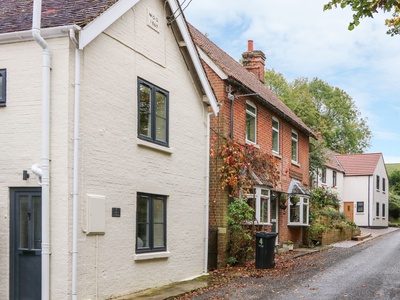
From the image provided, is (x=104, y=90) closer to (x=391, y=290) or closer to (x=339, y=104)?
(x=391, y=290)

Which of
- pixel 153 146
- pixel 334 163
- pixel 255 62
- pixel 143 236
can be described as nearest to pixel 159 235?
pixel 143 236

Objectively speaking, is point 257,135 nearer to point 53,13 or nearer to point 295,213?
point 295,213

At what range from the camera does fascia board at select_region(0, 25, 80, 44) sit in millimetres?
9516

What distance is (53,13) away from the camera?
33.9 feet

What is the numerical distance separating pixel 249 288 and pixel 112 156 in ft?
14.8

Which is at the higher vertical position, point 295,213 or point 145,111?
point 145,111

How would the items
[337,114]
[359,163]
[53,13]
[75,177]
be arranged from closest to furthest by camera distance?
[75,177] < [53,13] < [359,163] < [337,114]

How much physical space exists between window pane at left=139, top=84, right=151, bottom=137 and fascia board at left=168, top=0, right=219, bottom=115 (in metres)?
2.25

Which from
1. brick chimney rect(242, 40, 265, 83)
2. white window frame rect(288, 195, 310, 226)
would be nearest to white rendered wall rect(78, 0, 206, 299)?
white window frame rect(288, 195, 310, 226)

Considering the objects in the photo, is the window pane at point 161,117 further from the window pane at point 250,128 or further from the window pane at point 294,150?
the window pane at point 294,150

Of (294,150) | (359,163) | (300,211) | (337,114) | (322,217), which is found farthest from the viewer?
(337,114)

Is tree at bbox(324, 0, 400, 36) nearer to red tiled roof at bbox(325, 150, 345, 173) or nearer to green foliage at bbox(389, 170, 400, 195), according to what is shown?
red tiled roof at bbox(325, 150, 345, 173)

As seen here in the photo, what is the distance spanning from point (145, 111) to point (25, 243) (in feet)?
13.7

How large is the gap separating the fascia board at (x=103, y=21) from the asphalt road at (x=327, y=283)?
5.65 meters
